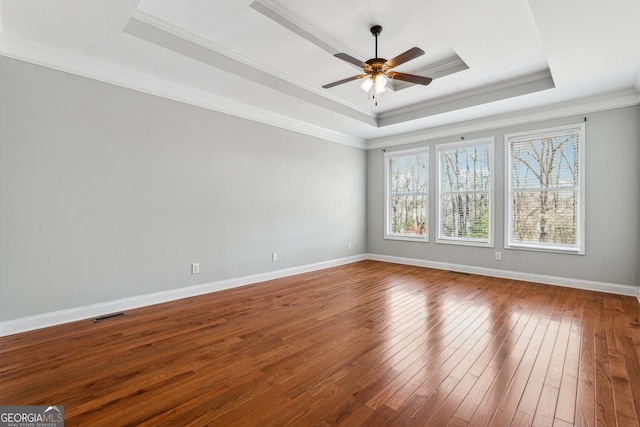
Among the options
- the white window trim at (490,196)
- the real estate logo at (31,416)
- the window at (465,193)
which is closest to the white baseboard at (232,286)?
the white window trim at (490,196)

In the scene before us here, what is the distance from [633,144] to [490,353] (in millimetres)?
3872

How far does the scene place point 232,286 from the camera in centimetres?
436

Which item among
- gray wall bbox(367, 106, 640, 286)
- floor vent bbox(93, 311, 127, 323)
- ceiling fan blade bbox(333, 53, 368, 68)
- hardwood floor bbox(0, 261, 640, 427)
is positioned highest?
ceiling fan blade bbox(333, 53, 368, 68)

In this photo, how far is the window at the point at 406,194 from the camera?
6133 mm

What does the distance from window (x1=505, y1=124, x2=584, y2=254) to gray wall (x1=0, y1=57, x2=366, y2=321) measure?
377 cm

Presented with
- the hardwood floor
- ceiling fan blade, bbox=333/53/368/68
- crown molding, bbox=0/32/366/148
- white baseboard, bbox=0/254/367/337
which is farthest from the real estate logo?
ceiling fan blade, bbox=333/53/368/68

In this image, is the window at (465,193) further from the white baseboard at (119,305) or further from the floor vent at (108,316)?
the floor vent at (108,316)

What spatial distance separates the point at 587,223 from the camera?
4.33 m

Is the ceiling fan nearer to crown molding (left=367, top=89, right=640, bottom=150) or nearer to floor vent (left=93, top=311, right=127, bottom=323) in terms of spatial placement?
crown molding (left=367, top=89, right=640, bottom=150)

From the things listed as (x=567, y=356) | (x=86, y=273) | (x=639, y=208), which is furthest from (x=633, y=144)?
(x=86, y=273)

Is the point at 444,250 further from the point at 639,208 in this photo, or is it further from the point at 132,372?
the point at 132,372

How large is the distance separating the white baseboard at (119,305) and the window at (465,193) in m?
3.27

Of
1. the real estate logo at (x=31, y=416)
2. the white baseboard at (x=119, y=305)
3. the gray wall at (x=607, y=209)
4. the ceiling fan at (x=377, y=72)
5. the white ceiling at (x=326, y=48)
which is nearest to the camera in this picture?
the real estate logo at (x=31, y=416)

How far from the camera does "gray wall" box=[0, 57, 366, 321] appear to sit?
2807 mm
